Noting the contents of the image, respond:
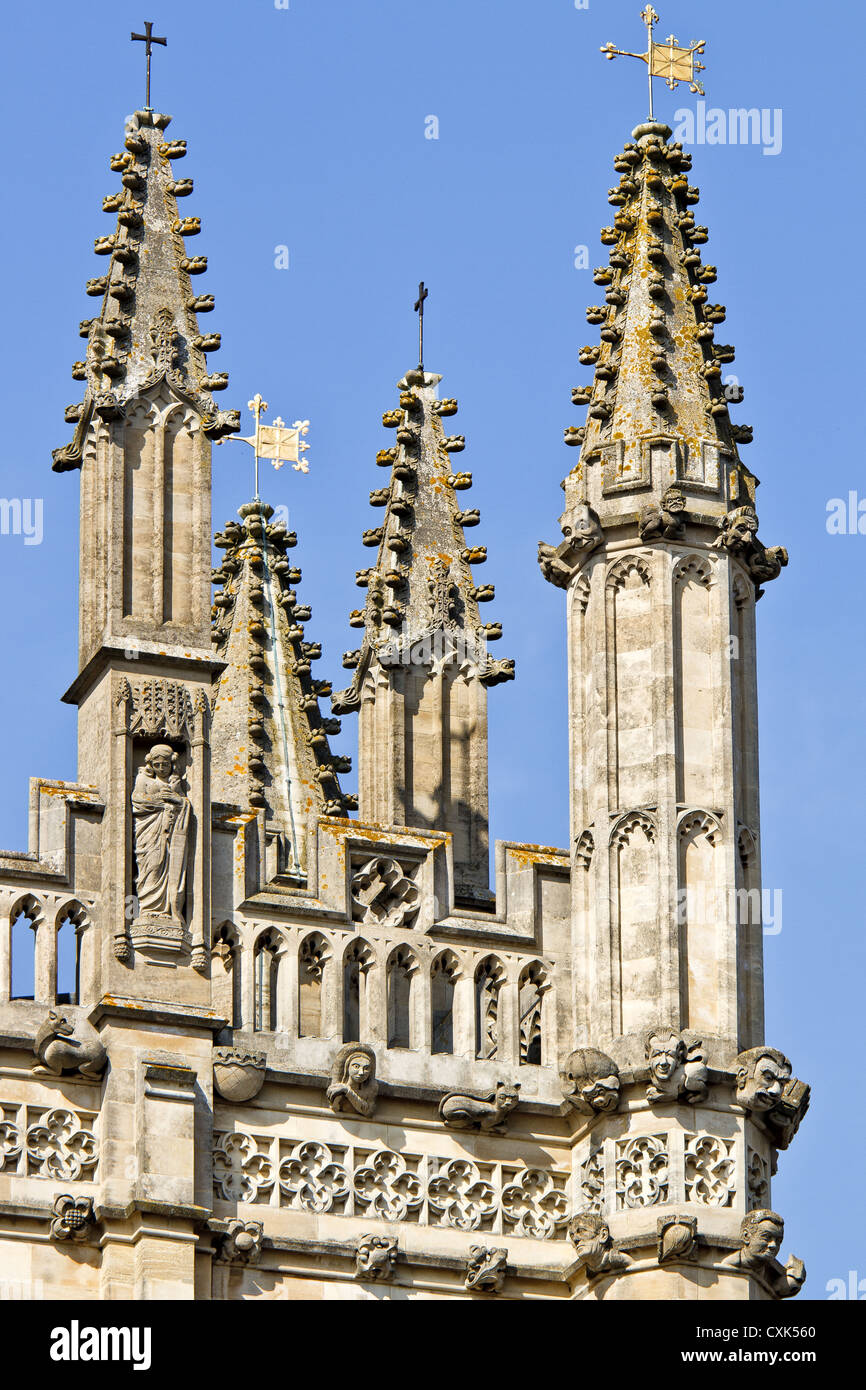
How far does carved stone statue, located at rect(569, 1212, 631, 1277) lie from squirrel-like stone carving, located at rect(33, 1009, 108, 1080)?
3.42 meters

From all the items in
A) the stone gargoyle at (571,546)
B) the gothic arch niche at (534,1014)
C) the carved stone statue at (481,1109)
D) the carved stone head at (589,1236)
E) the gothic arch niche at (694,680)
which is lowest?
the carved stone head at (589,1236)


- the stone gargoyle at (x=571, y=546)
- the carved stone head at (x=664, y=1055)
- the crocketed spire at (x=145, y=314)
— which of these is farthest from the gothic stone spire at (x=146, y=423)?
the carved stone head at (x=664, y=1055)

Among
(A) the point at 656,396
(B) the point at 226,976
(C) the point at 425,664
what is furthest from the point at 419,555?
(B) the point at 226,976

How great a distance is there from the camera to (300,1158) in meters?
40.9

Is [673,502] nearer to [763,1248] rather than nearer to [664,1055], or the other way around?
[664,1055]

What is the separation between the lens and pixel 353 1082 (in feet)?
134

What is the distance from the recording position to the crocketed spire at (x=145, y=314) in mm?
42281

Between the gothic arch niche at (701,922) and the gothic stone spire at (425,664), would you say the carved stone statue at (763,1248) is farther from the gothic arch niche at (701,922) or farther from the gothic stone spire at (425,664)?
the gothic stone spire at (425,664)

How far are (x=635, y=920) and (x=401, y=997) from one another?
2.18 m

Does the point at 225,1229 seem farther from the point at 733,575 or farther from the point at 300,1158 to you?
the point at 733,575

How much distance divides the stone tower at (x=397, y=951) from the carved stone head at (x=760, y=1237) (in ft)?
0.08

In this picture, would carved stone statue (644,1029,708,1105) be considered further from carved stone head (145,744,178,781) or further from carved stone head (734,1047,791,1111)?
carved stone head (145,744,178,781)

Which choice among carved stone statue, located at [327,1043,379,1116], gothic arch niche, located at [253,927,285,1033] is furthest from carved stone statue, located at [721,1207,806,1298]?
gothic arch niche, located at [253,927,285,1033]
